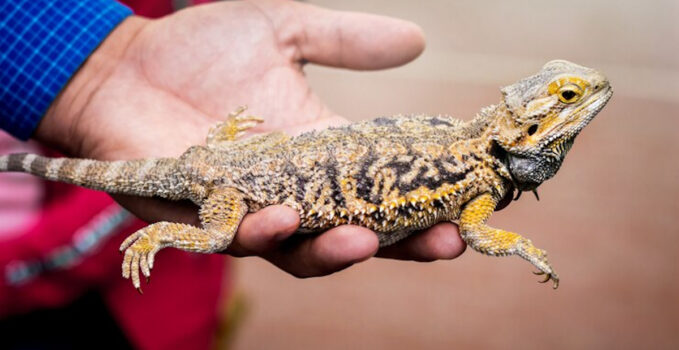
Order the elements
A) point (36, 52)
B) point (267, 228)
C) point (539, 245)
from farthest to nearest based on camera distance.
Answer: point (539, 245) → point (36, 52) → point (267, 228)

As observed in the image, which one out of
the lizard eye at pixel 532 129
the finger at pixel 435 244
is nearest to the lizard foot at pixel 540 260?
the finger at pixel 435 244

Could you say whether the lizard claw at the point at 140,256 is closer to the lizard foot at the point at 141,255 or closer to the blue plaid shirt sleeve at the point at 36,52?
the lizard foot at the point at 141,255

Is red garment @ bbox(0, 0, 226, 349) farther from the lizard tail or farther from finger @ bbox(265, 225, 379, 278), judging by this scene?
finger @ bbox(265, 225, 379, 278)

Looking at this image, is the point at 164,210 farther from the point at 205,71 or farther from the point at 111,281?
the point at 111,281

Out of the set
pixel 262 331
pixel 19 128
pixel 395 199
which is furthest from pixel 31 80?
pixel 262 331

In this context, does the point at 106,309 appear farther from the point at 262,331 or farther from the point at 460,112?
the point at 460,112

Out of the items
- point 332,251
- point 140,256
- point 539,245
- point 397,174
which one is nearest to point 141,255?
point 140,256
